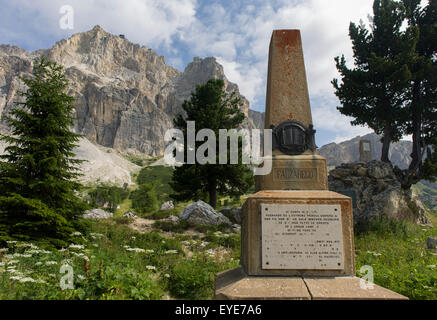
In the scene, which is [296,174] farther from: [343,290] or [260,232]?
[343,290]

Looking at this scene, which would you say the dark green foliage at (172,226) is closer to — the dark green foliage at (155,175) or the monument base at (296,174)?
the monument base at (296,174)

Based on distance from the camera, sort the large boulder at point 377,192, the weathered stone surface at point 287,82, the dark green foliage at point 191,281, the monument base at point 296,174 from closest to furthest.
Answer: the monument base at point 296,174 → the dark green foliage at point 191,281 → the weathered stone surface at point 287,82 → the large boulder at point 377,192

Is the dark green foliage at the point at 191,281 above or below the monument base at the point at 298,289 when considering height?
below

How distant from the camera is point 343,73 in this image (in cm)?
1705

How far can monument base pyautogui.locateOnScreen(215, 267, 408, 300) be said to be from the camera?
3621 millimetres

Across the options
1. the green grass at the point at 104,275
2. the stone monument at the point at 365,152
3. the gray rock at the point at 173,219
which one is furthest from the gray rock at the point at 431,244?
the stone monument at the point at 365,152

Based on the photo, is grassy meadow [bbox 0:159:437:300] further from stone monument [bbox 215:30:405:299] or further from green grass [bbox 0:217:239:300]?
stone monument [bbox 215:30:405:299]

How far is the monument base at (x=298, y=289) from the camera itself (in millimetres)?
3621

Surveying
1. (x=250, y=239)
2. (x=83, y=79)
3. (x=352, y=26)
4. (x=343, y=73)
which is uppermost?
(x=83, y=79)

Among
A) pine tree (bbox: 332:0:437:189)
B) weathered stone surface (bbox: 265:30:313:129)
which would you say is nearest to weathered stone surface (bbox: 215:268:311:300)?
weathered stone surface (bbox: 265:30:313:129)
